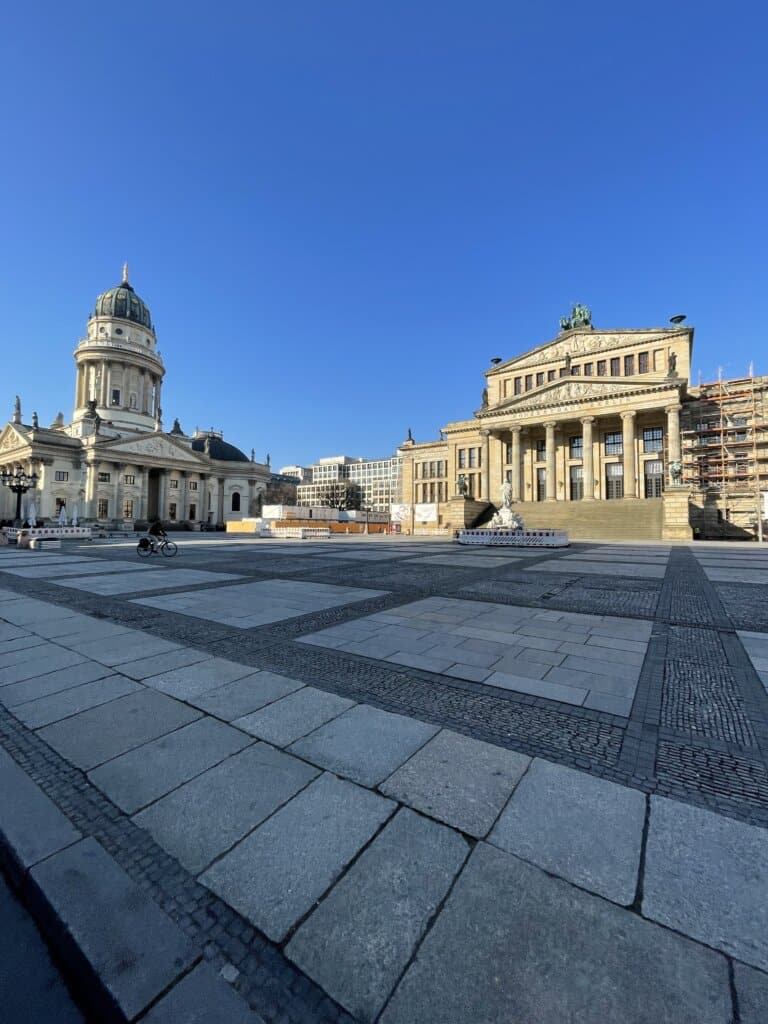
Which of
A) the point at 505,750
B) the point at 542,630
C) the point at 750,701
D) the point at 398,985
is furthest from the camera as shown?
the point at 542,630

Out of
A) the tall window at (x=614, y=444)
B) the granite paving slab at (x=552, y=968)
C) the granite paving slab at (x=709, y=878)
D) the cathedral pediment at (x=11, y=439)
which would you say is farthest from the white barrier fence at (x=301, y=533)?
the cathedral pediment at (x=11, y=439)

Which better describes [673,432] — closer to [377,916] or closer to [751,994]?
[751,994]

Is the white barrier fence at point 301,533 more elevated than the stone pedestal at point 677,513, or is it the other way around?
the stone pedestal at point 677,513

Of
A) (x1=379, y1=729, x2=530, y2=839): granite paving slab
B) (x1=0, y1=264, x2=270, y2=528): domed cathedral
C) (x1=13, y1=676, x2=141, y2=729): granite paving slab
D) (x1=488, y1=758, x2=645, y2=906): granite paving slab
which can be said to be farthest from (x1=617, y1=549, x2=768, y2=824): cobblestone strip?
(x1=0, y1=264, x2=270, y2=528): domed cathedral

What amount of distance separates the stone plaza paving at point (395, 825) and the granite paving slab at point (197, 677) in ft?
0.11

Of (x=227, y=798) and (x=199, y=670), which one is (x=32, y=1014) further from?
(x=199, y=670)

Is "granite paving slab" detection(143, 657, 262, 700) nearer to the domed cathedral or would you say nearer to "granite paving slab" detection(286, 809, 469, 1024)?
"granite paving slab" detection(286, 809, 469, 1024)

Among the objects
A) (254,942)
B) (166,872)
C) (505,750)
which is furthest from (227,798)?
(505,750)

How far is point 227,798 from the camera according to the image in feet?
7.91

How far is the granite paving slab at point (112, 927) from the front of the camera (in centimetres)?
145

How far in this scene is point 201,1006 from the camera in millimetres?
1394

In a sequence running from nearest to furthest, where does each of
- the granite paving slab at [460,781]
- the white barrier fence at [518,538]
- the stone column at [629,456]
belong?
the granite paving slab at [460,781], the white barrier fence at [518,538], the stone column at [629,456]

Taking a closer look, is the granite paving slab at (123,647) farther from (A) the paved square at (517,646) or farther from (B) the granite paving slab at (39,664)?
(A) the paved square at (517,646)

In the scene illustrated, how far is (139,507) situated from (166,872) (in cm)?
6517
